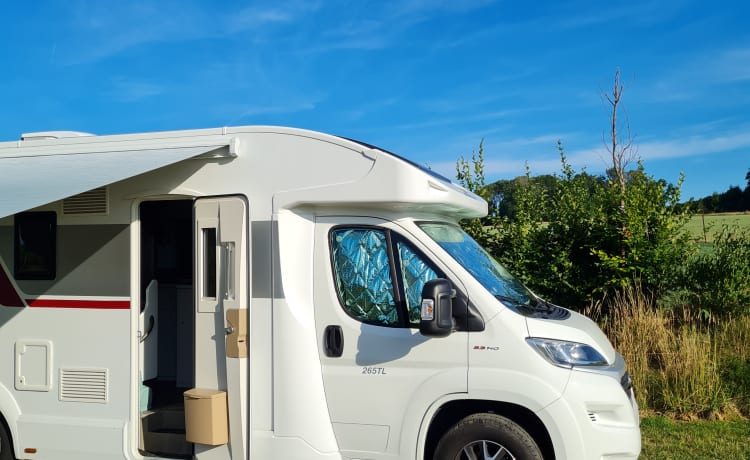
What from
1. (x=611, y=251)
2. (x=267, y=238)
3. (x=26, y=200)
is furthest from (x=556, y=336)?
(x=611, y=251)

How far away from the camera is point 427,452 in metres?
4.64

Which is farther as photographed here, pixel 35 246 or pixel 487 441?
pixel 35 246

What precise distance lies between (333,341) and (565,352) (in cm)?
157

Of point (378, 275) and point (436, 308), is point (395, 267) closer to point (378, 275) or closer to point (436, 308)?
point (378, 275)

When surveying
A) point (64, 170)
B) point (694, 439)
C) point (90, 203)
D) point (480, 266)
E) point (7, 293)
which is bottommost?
point (694, 439)

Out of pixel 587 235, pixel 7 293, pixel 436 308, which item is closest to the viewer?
pixel 436 308

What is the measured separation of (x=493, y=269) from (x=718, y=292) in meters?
5.68

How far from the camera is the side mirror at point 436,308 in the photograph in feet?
13.7

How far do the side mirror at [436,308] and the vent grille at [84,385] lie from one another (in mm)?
2607

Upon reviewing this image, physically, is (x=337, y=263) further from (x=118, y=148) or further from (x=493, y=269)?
(x=118, y=148)

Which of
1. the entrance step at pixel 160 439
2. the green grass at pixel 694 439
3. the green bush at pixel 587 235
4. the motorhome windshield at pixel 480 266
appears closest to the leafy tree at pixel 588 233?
the green bush at pixel 587 235

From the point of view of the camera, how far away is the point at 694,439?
6613 millimetres

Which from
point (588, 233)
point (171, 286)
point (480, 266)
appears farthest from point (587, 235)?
point (171, 286)

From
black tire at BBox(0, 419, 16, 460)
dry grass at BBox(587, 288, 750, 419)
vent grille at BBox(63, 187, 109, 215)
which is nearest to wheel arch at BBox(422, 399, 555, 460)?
vent grille at BBox(63, 187, 109, 215)
